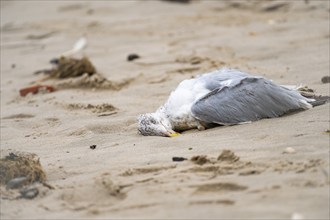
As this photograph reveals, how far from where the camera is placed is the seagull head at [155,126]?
14.0 feet

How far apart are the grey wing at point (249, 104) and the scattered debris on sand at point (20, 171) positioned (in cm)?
109

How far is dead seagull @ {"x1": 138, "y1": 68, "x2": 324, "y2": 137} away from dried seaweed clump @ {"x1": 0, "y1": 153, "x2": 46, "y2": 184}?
826 millimetres

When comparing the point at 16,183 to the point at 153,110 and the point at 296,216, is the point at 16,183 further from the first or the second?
the point at 153,110

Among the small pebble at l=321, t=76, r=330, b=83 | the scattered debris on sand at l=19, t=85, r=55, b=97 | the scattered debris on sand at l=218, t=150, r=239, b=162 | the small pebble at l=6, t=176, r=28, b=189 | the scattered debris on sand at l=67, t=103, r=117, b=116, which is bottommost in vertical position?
the scattered debris on sand at l=19, t=85, r=55, b=97

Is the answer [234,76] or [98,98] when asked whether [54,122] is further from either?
[234,76]

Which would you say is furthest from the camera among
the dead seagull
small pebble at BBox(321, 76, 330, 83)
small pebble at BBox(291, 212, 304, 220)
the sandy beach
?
small pebble at BBox(321, 76, 330, 83)

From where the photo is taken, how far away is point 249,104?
164 inches

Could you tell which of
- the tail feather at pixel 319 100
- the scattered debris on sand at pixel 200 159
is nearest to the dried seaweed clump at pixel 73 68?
the tail feather at pixel 319 100

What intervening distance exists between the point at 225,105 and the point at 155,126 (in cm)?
47

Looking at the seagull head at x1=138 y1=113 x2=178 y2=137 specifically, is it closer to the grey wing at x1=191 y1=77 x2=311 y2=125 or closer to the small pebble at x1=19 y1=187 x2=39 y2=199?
the grey wing at x1=191 y1=77 x2=311 y2=125

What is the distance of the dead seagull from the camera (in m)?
4.16

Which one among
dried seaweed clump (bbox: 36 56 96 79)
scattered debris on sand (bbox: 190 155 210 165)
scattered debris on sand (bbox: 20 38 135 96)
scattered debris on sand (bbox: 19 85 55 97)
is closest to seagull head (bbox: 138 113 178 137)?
scattered debris on sand (bbox: 190 155 210 165)

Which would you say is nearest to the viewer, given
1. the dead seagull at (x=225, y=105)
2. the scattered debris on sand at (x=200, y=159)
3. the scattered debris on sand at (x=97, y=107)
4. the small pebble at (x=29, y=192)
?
the small pebble at (x=29, y=192)

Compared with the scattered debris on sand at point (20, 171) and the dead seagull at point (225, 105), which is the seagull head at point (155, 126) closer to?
the dead seagull at point (225, 105)
